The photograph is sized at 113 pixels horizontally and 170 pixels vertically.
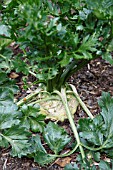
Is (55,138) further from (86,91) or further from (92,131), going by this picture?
(86,91)

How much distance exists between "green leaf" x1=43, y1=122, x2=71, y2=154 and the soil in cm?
10

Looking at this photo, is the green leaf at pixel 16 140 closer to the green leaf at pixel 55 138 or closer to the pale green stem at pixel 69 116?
the green leaf at pixel 55 138

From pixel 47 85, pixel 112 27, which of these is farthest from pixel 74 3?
pixel 47 85

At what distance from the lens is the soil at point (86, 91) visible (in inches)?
61.9

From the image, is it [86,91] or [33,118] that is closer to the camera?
[33,118]

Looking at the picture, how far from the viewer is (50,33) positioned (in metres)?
1.41

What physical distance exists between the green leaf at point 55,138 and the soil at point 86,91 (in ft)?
0.33

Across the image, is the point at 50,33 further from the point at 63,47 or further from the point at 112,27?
the point at 112,27

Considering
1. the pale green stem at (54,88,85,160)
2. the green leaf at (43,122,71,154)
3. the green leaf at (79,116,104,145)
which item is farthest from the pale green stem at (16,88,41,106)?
the green leaf at (79,116,104,145)

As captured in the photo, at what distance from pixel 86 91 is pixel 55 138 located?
0.46 meters

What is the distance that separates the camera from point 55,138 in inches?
60.1

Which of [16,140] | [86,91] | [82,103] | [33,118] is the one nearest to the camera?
[16,140]

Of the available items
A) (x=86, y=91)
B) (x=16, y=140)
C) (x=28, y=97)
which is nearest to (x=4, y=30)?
(x=28, y=97)

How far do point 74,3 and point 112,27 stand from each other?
181mm
